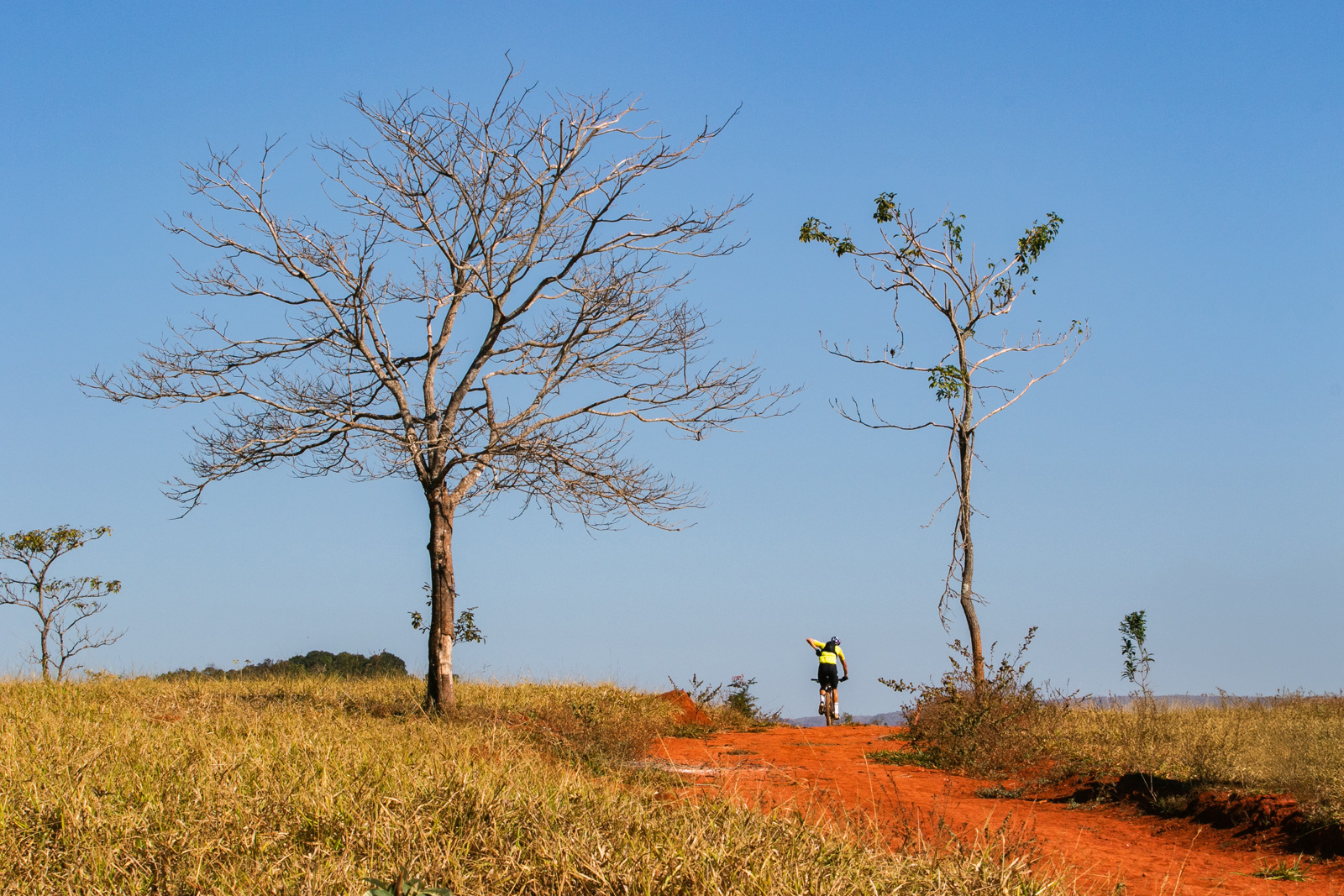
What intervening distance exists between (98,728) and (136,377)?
267 inches

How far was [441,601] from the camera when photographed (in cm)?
1454

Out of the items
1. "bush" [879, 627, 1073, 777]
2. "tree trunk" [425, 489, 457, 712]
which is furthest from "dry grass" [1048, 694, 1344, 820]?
Result: "tree trunk" [425, 489, 457, 712]

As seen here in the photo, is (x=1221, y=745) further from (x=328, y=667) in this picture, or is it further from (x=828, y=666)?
(x=328, y=667)

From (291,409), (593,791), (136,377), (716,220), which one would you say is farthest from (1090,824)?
(136,377)

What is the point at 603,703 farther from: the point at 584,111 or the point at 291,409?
the point at 584,111

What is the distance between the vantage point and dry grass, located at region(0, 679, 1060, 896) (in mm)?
4543

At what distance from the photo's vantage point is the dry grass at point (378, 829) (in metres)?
4.54

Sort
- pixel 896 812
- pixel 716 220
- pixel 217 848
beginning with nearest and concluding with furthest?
1. pixel 217 848
2. pixel 896 812
3. pixel 716 220

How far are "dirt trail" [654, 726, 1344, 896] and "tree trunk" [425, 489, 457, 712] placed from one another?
3907 mm

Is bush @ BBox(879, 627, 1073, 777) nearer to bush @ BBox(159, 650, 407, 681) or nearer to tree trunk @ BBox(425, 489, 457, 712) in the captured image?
tree trunk @ BBox(425, 489, 457, 712)

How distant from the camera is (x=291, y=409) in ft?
46.3

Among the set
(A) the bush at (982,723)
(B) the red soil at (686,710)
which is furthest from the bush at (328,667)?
(A) the bush at (982,723)

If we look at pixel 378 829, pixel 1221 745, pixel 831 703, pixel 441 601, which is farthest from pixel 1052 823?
pixel 831 703

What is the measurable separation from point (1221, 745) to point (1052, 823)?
3161 millimetres
